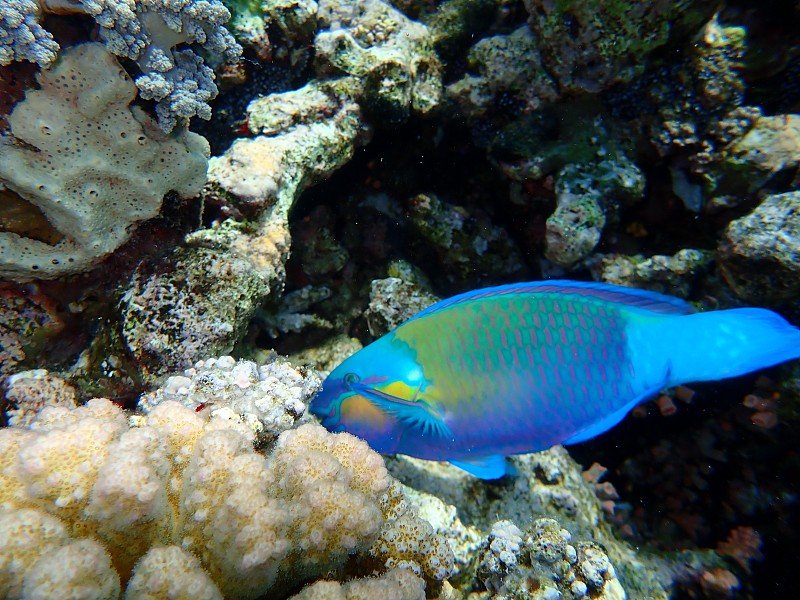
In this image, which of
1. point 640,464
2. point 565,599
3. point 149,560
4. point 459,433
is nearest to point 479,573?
point 565,599

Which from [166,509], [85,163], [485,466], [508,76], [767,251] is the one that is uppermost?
[508,76]

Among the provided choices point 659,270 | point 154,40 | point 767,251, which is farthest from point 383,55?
point 767,251

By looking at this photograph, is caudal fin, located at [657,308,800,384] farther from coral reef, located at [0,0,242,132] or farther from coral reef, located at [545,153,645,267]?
coral reef, located at [0,0,242,132]

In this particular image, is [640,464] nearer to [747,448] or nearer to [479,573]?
[747,448]

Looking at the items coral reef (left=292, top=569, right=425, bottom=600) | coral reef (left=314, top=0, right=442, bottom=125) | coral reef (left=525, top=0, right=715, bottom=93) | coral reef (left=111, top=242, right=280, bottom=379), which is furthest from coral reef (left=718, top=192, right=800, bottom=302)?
coral reef (left=111, top=242, right=280, bottom=379)

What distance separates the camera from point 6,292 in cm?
251

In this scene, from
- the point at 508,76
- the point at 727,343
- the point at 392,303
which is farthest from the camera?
the point at 392,303

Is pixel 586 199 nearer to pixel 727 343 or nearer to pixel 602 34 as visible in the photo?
pixel 602 34

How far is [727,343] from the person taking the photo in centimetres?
203

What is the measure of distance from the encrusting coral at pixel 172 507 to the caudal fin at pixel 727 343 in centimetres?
151

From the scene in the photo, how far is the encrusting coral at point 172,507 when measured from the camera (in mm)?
1358

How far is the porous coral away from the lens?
211 cm

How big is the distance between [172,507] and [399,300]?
2.21 m

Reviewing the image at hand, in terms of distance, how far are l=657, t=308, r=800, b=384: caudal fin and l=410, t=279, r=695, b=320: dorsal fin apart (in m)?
0.14
